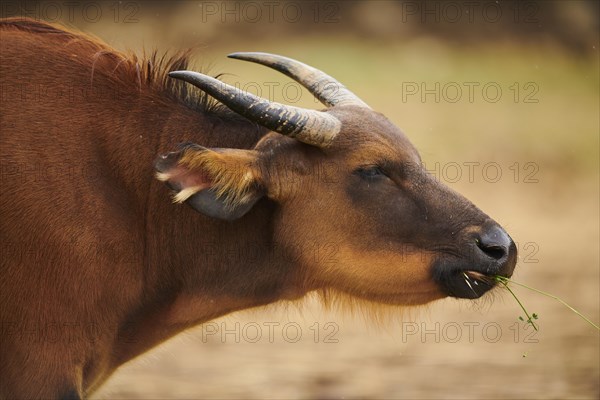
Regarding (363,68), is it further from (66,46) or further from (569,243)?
(66,46)

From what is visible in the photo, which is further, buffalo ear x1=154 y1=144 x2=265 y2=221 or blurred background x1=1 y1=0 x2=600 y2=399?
blurred background x1=1 y1=0 x2=600 y2=399

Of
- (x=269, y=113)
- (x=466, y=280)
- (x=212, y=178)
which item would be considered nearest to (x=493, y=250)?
(x=466, y=280)

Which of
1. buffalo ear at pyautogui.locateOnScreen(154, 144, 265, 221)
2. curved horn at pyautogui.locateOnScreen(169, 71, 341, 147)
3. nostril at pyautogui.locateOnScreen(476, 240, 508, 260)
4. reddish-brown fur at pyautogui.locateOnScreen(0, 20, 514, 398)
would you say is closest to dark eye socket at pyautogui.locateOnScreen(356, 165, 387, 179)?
reddish-brown fur at pyautogui.locateOnScreen(0, 20, 514, 398)

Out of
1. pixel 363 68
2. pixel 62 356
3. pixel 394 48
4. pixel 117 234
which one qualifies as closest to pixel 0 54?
pixel 117 234

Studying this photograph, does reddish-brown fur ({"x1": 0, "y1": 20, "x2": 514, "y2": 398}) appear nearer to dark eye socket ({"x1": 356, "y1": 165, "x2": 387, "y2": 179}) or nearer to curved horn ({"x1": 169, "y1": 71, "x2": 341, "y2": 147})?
dark eye socket ({"x1": 356, "y1": 165, "x2": 387, "y2": 179})

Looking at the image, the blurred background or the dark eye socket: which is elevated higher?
the dark eye socket

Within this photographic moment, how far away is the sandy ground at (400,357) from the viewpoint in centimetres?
920

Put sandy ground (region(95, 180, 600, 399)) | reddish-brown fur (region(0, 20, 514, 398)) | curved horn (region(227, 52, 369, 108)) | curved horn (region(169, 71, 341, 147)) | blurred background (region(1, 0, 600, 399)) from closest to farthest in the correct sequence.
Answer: reddish-brown fur (region(0, 20, 514, 398)) < curved horn (region(169, 71, 341, 147)) < curved horn (region(227, 52, 369, 108)) < sandy ground (region(95, 180, 600, 399)) < blurred background (region(1, 0, 600, 399))

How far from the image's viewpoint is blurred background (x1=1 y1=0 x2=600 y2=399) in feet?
31.0

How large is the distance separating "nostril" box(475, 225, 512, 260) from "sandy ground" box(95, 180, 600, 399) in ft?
7.58

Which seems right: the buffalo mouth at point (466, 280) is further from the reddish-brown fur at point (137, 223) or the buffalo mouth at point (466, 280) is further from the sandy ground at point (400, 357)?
the sandy ground at point (400, 357)

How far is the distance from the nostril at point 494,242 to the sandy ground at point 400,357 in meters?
2.31

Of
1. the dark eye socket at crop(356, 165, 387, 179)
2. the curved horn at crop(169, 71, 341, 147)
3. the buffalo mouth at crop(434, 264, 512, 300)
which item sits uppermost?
the curved horn at crop(169, 71, 341, 147)

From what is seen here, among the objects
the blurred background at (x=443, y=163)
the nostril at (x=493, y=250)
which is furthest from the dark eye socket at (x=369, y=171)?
the blurred background at (x=443, y=163)
